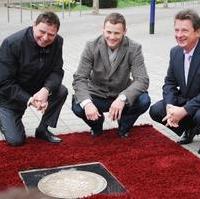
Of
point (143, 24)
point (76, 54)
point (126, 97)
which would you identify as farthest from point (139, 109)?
point (143, 24)

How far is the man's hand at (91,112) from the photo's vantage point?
4.52 meters

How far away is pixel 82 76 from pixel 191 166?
1418 mm

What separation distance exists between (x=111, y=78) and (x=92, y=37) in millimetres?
8269

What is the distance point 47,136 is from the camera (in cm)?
485

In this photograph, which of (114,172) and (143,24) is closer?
(114,172)

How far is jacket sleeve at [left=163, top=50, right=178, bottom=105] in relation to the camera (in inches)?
187

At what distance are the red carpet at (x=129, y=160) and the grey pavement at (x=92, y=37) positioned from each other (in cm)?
32

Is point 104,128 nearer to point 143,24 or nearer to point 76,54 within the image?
point 76,54

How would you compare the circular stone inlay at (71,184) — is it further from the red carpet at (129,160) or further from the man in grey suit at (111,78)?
the man in grey suit at (111,78)

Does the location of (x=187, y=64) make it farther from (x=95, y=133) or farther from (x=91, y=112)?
(x=95, y=133)

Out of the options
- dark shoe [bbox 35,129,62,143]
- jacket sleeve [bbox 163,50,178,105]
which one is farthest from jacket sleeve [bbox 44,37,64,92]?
jacket sleeve [bbox 163,50,178,105]

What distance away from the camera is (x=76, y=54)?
1057cm

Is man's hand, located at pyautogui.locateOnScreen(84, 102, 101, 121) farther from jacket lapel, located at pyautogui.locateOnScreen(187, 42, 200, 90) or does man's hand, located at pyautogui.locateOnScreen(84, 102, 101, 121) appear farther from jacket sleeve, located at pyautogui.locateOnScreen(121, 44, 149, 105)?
jacket lapel, located at pyautogui.locateOnScreen(187, 42, 200, 90)

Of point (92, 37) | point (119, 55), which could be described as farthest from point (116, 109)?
point (92, 37)
